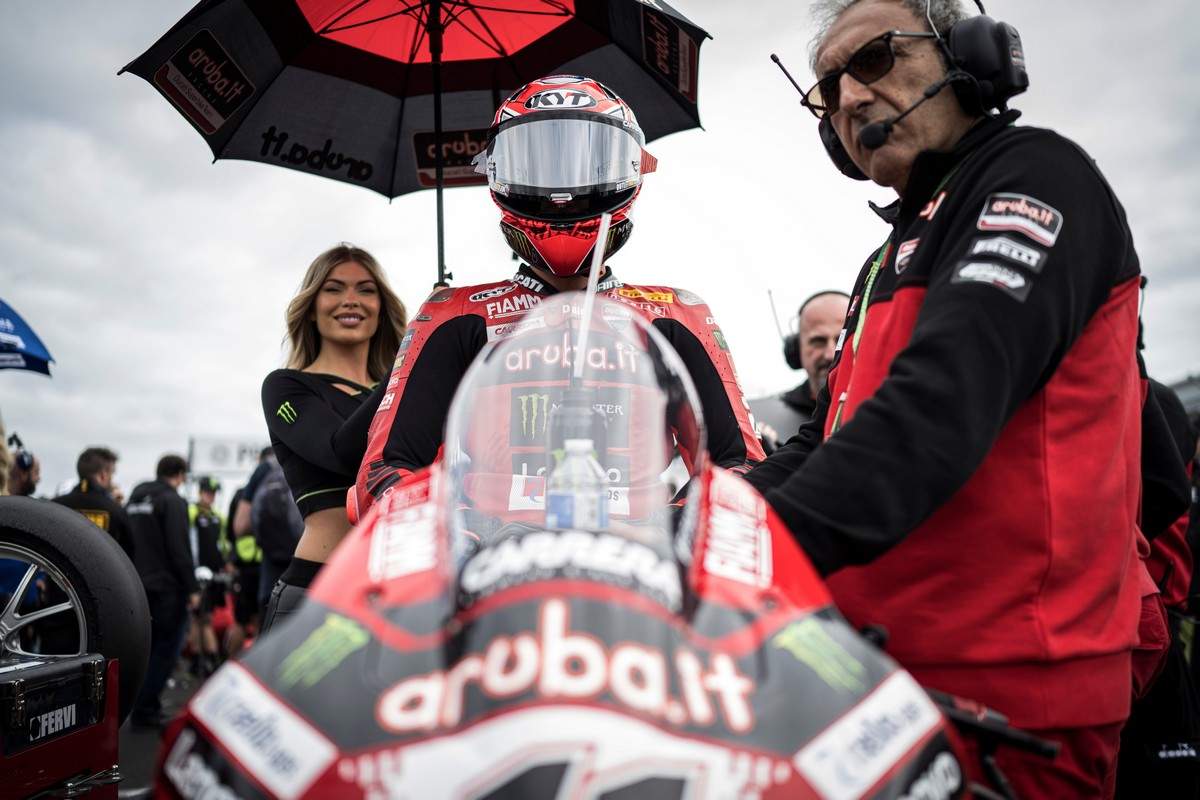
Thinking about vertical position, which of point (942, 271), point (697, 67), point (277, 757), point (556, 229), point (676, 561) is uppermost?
point (697, 67)

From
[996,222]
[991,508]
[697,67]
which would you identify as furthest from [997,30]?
[697,67]

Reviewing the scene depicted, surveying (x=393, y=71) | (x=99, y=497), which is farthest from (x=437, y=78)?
(x=99, y=497)

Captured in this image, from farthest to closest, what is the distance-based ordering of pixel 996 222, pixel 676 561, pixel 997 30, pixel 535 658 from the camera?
pixel 997 30 < pixel 996 222 < pixel 676 561 < pixel 535 658

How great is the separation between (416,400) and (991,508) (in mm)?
1578

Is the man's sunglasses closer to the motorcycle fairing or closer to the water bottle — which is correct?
the water bottle

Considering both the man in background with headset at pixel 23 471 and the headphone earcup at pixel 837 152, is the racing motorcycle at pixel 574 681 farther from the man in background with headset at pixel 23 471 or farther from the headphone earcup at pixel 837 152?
the man in background with headset at pixel 23 471

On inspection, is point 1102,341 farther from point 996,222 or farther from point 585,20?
point 585,20

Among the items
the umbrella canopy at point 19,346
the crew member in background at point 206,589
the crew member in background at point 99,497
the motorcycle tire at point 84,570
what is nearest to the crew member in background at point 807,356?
the motorcycle tire at point 84,570

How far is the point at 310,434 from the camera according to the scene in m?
3.51

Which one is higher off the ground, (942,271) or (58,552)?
(942,271)

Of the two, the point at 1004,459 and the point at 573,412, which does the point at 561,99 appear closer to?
the point at 573,412

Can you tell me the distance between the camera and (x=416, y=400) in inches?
104

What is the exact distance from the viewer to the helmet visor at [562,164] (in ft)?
8.86

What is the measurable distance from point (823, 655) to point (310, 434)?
273 centimetres
